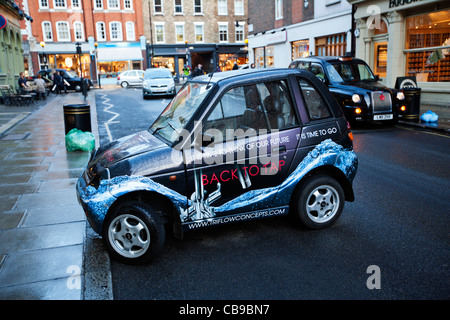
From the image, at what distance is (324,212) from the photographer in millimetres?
4570

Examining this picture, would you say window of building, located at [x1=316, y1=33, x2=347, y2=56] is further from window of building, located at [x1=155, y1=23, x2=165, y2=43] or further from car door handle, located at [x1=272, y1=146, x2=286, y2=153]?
window of building, located at [x1=155, y1=23, x2=165, y2=43]

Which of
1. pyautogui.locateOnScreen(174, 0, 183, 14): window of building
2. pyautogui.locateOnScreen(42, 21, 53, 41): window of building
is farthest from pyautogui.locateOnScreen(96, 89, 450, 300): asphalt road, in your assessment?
pyautogui.locateOnScreen(42, 21, 53, 41): window of building

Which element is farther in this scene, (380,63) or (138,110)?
(380,63)

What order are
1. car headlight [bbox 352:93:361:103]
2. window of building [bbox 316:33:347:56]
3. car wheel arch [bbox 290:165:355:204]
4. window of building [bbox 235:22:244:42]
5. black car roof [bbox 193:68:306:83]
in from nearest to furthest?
black car roof [bbox 193:68:306:83]
car wheel arch [bbox 290:165:355:204]
car headlight [bbox 352:93:361:103]
window of building [bbox 316:33:347:56]
window of building [bbox 235:22:244:42]

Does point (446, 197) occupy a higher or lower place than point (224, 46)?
lower

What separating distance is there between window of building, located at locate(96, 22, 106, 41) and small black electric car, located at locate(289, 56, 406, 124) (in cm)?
4126

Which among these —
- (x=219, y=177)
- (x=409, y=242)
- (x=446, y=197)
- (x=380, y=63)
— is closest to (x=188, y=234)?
(x=219, y=177)

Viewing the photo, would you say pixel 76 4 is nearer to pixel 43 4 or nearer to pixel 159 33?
pixel 43 4

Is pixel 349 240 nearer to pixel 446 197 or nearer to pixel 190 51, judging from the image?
pixel 446 197

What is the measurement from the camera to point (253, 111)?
169 inches

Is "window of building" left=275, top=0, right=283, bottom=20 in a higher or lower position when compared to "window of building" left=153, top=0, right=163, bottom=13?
lower

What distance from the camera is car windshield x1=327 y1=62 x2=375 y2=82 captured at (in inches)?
498
